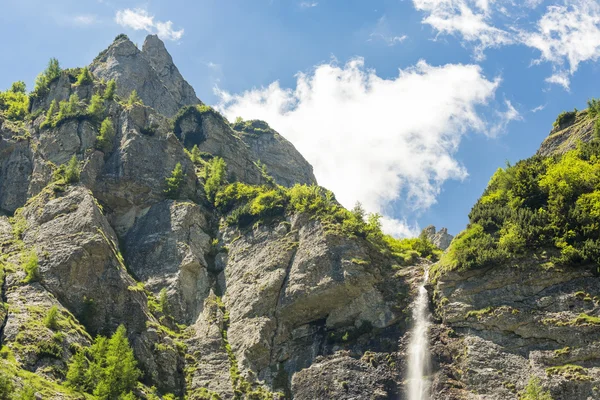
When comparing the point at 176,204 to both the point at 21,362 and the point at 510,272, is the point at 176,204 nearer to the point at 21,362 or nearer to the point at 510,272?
the point at 21,362

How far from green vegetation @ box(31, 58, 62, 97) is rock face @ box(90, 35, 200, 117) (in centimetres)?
1577

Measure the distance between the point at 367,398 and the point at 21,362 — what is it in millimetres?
30402

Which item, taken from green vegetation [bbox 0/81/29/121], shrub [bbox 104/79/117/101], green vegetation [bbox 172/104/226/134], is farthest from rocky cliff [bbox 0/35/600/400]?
green vegetation [bbox 172/104/226/134]

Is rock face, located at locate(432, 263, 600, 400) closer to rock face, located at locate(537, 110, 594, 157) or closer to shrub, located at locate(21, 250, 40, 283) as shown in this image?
rock face, located at locate(537, 110, 594, 157)

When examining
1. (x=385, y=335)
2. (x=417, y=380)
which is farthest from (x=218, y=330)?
(x=417, y=380)

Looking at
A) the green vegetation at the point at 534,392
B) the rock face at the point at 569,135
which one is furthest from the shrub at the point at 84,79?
the green vegetation at the point at 534,392

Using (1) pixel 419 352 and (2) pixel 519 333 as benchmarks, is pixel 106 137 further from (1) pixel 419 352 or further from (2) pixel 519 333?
(2) pixel 519 333

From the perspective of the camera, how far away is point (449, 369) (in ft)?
164

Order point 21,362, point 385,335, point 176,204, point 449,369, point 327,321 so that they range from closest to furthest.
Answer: point 21,362 < point 449,369 < point 385,335 < point 327,321 < point 176,204

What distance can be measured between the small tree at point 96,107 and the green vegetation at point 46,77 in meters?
17.4

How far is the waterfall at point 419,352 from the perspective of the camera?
49875 millimetres

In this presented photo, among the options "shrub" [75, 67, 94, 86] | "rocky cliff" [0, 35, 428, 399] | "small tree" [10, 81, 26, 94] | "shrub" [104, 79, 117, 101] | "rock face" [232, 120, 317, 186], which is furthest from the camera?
"rock face" [232, 120, 317, 186]

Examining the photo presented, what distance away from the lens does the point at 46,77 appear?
4316 inches

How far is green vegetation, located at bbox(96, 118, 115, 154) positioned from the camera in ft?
288
